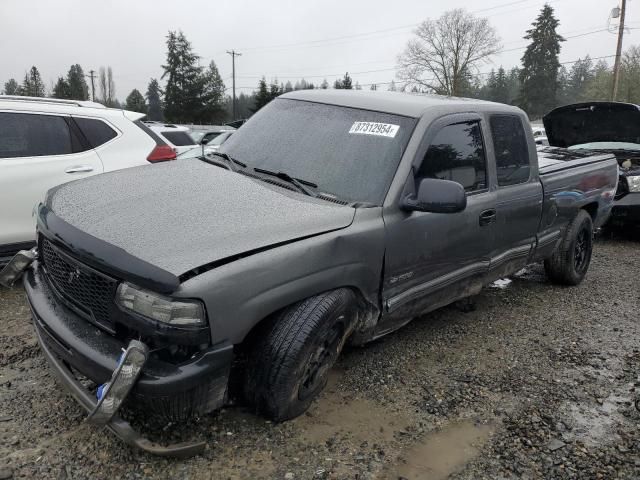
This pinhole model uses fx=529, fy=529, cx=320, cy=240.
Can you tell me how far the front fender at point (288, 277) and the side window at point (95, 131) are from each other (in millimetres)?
3405

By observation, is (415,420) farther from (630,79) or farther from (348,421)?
(630,79)

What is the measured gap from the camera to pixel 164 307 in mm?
2213

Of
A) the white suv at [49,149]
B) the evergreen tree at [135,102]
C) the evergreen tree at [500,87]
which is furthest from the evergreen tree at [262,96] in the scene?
the white suv at [49,149]

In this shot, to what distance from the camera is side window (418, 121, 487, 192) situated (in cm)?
340

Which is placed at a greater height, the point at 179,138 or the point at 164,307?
the point at 179,138

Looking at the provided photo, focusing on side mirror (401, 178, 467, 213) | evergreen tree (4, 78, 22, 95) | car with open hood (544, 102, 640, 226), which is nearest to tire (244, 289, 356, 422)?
side mirror (401, 178, 467, 213)

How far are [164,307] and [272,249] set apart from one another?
57 cm

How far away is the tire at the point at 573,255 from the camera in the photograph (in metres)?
5.33

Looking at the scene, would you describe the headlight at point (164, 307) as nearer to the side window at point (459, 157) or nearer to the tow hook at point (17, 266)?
the tow hook at point (17, 266)

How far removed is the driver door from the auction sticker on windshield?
0.72 feet

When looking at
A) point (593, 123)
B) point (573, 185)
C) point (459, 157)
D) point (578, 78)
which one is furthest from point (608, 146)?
point (578, 78)

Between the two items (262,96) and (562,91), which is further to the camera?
(562,91)

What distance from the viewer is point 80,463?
247cm

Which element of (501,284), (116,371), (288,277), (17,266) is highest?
(288,277)
